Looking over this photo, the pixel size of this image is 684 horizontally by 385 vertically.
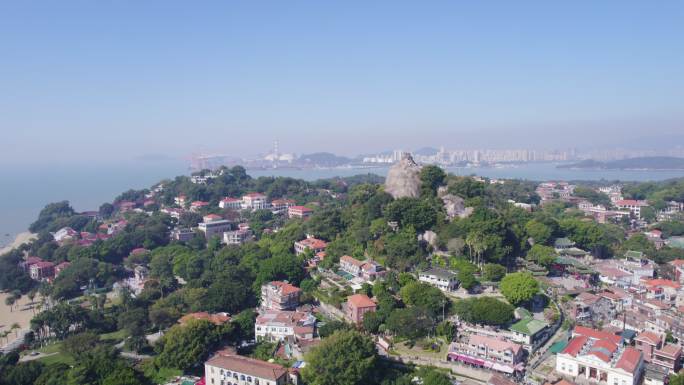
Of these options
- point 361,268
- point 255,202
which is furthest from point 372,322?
point 255,202

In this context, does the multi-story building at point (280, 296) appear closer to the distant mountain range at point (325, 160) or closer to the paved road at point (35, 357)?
the paved road at point (35, 357)

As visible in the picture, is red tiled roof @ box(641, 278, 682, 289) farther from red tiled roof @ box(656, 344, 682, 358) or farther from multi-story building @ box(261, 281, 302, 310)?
multi-story building @ box(261, 281, 302, 310)

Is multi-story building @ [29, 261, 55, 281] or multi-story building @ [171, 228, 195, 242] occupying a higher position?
multi-story building @ [171, 228, 195, 242]

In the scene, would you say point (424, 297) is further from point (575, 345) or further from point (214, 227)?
point (214, 227)

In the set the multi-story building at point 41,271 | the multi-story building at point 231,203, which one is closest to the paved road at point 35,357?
the multi-story building at point 41,271

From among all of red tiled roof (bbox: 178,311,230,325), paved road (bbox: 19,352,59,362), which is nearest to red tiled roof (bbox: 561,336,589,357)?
red tiled roof (bbox: 178,311,230,325)

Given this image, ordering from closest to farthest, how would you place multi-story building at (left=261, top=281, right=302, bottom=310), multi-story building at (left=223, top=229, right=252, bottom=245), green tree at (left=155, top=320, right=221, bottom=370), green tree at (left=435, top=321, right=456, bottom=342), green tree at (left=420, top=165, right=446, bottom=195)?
green tree at (left=155, top=320, right=221, bottom=370), green tree at (left=435, top=321, right=456, bottom=342), multi-story building at (left=261, top=281, right=302, bottom=310), green tree at (left=420, top=165, right=446, bottom=195), multi-story building at (left=223, top=229, right=252, bottom=245)
